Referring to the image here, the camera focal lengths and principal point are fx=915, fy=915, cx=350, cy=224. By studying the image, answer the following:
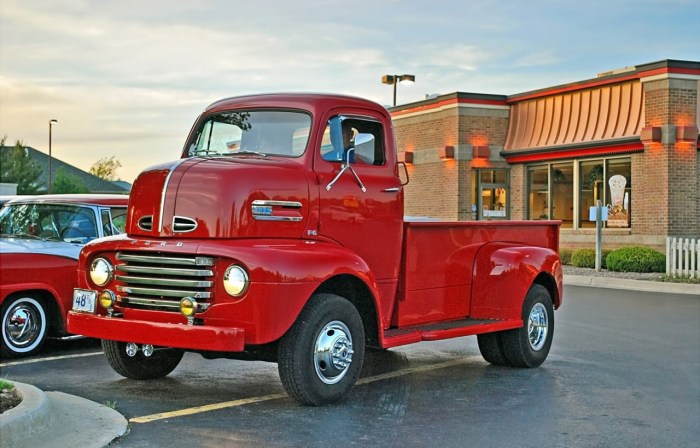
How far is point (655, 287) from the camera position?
67.6 ft

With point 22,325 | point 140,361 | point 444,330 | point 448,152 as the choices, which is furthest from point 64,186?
point 444,330

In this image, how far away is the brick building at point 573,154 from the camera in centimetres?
2583

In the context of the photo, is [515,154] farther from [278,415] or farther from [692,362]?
[278,415]

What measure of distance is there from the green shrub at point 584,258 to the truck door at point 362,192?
19.0 meters

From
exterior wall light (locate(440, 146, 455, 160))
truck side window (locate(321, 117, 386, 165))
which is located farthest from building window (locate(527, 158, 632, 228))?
truck side window (locate(321, 117, 386, 165))

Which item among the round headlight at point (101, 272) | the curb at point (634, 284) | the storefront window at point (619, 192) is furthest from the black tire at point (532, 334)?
the storefront window at point (619, 192)

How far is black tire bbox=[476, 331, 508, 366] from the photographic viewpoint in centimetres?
965

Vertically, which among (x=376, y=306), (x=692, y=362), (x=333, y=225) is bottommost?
(x=692, y=362)

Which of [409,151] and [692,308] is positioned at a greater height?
[409,151]

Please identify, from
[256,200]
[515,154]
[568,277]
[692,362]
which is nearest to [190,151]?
[256,200]

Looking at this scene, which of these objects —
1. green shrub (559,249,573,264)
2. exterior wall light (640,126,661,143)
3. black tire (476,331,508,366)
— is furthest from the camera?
green shrub (559,249,573,264)

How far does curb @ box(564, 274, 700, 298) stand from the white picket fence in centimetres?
141

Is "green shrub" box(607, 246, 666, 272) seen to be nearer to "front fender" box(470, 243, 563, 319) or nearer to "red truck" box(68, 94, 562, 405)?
"front fender" box(470, 243, 563, 319)

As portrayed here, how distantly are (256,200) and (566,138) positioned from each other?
2393 cm
